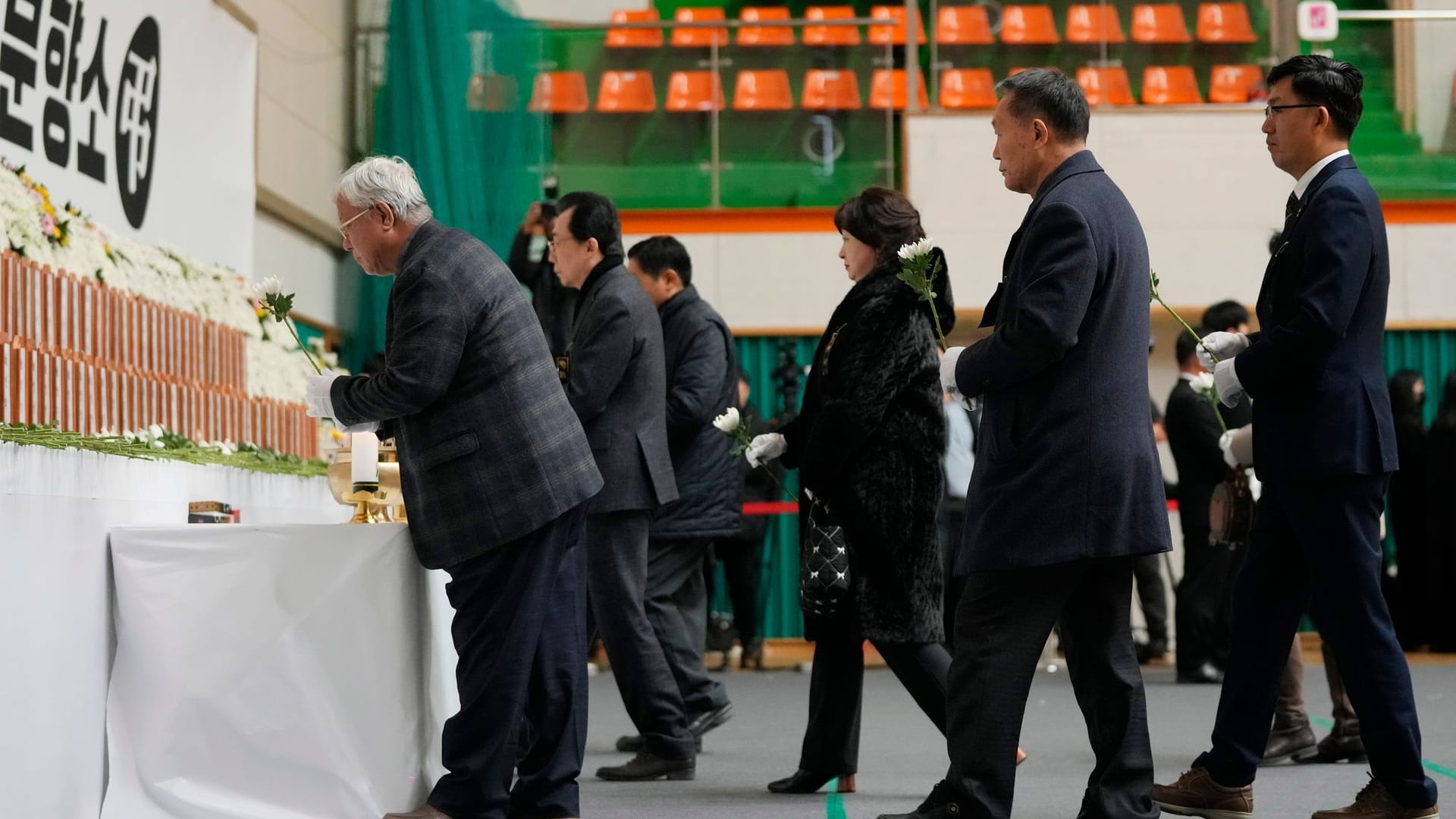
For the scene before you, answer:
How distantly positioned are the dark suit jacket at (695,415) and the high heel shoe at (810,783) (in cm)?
95

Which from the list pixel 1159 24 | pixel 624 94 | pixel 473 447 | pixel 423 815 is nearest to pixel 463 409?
pixel 473 447

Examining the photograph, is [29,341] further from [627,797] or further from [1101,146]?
[1101,146]

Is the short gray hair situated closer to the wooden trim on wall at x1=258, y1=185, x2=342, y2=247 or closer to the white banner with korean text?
the white banner with korean text

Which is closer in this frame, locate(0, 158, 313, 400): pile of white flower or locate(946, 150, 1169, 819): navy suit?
locate(946, 150, 1169, 819): navy suit

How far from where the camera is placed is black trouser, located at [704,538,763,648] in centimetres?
782

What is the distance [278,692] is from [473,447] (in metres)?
0.57

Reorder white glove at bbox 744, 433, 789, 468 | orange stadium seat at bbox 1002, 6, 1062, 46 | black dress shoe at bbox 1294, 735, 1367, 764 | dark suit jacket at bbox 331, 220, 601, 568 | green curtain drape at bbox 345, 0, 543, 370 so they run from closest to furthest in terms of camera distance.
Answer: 1. dark suit jacket at bbox 331, 220, 601, 568
2. white glove at bbox 744, 433, 789, 468
3. black dress shoe at bbox 1294, 735, 1367, 764
4. green curtain drape at bbox 345, 0, 543, 370
5. orange stadium seat at bbox 1002, 6, 1062, 46

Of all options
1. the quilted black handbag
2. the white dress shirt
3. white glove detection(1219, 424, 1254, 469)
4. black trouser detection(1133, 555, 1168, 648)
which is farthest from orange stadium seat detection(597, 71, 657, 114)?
the white dress shirt

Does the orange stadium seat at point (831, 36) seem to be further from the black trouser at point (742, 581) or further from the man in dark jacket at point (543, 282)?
the black trouser at point (742, 581)

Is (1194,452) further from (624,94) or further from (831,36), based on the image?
(624,94)

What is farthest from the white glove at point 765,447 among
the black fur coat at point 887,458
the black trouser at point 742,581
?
the black trouser at point 742,581

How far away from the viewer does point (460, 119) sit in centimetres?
828

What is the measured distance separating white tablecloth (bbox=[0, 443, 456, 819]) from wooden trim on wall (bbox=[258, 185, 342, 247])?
4.86 m

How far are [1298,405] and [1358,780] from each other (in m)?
1.29
